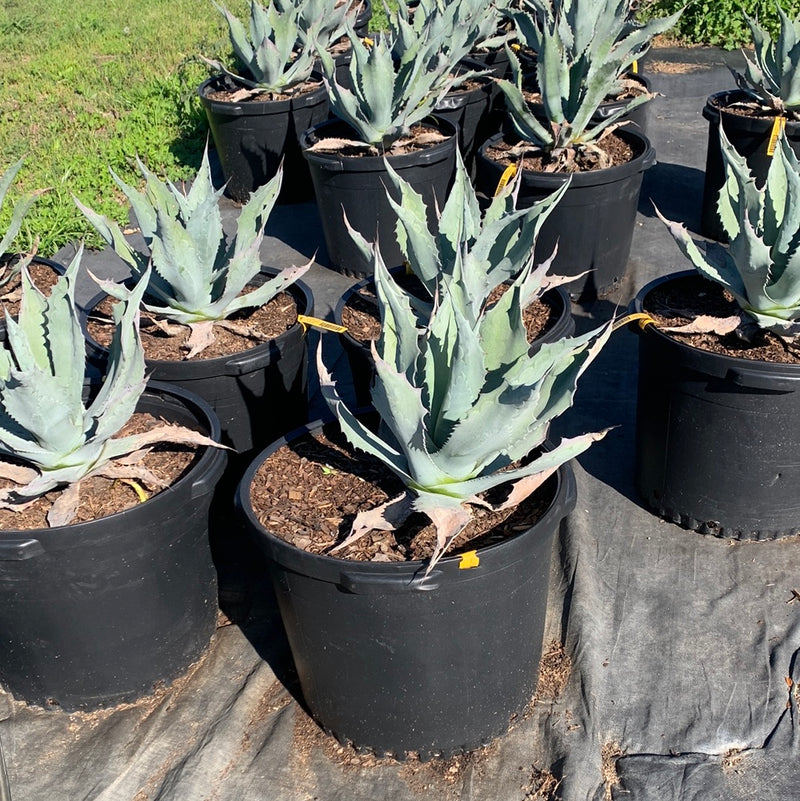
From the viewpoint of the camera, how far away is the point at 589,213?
3758 mm

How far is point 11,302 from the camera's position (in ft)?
10.5

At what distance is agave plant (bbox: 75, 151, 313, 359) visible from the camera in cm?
265

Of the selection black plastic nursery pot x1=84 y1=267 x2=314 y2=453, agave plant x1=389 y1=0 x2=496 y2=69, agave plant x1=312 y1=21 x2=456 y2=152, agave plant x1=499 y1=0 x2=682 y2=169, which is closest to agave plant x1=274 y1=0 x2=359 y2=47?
agave plant x1=389 y1=0 x2=496 y2=69

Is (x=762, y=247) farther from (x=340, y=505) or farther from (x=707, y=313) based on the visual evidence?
(x=340, y=505)

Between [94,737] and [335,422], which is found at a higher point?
[335,422]

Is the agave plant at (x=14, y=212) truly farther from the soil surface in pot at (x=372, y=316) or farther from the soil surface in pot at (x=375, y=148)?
the soil surface in pot at (x=375, y=148)

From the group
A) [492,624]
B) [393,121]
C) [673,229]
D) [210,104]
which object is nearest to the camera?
[492,624]

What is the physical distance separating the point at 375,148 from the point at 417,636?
8.69 ft

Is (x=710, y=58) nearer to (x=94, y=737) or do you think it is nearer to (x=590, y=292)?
(x=590, y=292)

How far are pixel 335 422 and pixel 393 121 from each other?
6.72ft

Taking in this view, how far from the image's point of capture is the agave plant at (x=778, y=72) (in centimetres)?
389

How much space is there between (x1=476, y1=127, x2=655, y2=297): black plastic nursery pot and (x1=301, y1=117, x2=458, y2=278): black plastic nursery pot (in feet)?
0.75

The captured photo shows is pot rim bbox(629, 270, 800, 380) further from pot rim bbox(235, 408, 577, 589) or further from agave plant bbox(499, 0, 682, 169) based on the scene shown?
agave plant bbox(499, 0, 682, 169)

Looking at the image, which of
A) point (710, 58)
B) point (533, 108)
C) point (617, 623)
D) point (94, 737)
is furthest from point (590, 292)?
point (710, 58)
